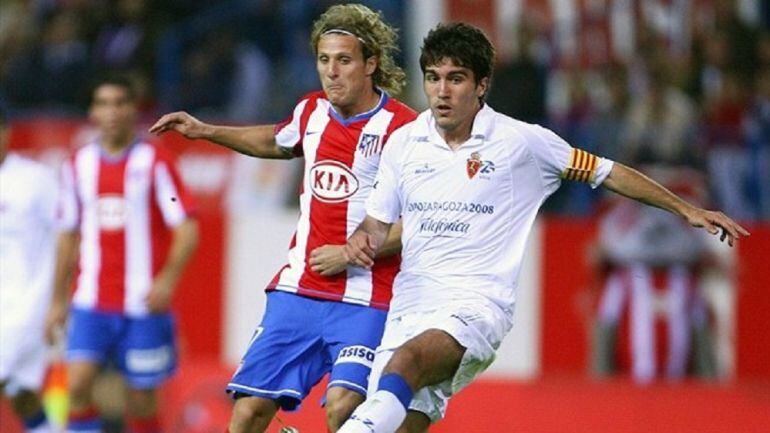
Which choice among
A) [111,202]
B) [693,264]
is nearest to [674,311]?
→ [693,264]

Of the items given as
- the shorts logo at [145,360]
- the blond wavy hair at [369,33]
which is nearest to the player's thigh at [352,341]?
the blond wavy hair at [369,33]

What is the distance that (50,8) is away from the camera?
53.8 feet

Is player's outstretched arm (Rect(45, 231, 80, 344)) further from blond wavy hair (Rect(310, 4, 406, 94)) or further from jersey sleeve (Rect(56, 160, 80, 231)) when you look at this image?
blond wavy hair (Rect(310, 4, 406, 94))

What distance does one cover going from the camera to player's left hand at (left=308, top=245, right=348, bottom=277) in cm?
829

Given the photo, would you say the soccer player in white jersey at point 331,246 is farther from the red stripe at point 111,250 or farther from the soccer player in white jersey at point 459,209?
the red stripe at point 111,250

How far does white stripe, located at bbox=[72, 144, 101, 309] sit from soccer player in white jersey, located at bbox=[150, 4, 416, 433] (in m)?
2.72

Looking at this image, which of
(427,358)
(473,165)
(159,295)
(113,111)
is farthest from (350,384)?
(113,111)

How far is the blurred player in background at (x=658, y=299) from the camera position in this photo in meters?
13.5

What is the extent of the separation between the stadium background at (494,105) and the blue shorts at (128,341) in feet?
2.37

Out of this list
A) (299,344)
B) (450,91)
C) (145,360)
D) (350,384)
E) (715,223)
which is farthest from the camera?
(145,360)

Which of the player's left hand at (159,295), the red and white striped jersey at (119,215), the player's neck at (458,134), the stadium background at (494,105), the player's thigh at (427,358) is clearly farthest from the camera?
the stadium background at (494,105)

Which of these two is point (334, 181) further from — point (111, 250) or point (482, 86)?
point (111, 250)

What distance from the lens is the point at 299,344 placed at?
8.41 metres

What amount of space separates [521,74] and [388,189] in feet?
20.5
